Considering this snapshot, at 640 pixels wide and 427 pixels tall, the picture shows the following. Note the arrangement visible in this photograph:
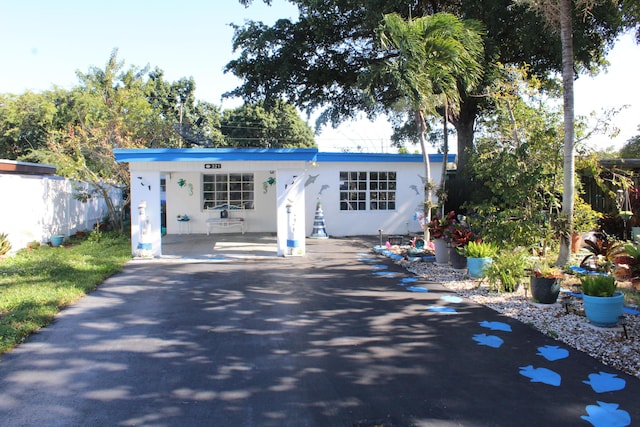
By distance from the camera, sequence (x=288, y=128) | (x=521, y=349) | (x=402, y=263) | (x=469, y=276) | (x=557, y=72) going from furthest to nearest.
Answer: (x=288, y=128) < (x=557, y=72) < (x=402, y=263) < (x=469, y=276) < (x=521, y=349)

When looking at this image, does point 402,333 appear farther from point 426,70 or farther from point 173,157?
point 173,157

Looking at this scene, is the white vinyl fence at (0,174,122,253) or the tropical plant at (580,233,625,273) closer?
the tropical plant at (580,233,625,273)

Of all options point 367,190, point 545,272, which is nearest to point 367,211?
point 367,190

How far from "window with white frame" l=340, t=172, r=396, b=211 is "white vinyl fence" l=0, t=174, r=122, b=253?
8539 millimetres

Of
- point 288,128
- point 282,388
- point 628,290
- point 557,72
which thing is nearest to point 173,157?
point 282,388

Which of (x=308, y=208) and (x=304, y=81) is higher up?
(x=304, y=81)

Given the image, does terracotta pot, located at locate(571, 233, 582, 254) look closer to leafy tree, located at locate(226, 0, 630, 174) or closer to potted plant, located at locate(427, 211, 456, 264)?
potted plant, located at locate(427, 211, 456, 264)

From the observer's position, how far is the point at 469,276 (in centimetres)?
830

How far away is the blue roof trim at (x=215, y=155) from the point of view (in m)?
10.5

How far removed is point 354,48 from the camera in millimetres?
14516

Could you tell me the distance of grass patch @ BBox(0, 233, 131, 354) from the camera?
5496 millimetres

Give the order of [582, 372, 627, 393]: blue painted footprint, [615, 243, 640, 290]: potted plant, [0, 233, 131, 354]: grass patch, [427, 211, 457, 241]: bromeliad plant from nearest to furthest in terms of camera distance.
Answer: [582, 372, 627, 393]: blue painted footprint, [615, 243, 640, 290]: potted plant, [0, 233, 131, 354]: grass patch, [427, 211, 457, 241]: bromeliad plant

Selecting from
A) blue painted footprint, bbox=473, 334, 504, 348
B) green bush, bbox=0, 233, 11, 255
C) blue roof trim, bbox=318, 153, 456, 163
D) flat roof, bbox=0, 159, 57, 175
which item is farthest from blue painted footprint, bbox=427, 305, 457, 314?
flat roof, bbox=0, 159, 57, 175

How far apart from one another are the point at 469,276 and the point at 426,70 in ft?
13.5
